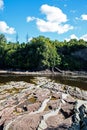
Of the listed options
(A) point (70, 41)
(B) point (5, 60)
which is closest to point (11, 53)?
(B) point (5, 60)

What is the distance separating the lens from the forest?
525ft

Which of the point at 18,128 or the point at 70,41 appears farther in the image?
the point at 70,41

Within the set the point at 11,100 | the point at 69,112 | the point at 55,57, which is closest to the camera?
the point at 69,112

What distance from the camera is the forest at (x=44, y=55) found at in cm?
15998

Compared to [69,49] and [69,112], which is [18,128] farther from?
[69,49]

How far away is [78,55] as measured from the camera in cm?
17962

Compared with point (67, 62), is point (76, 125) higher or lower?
lower

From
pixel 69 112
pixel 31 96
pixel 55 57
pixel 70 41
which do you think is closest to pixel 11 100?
pixel 31 96

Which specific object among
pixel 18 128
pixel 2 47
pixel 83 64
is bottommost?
pixel 18 128

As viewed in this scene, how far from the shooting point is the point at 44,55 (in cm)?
15700

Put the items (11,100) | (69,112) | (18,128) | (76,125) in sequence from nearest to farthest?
(76,125) < (18,128) < (69,112) < (11,100)

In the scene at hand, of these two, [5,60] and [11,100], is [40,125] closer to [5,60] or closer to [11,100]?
[11,100]

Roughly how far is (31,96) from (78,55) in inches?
5374

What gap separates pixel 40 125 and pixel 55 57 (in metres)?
137
